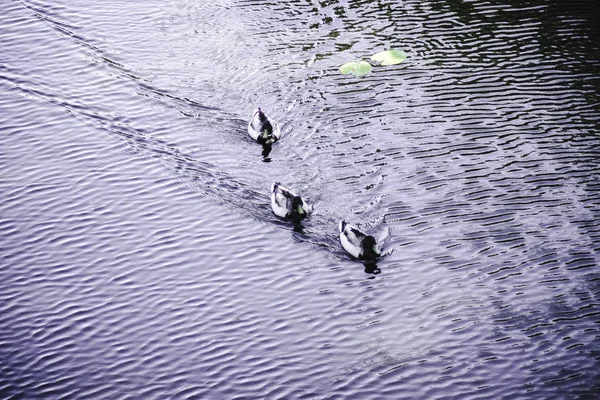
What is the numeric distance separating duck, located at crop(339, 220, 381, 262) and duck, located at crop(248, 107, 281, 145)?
3.66 m

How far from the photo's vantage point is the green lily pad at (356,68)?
60.9 feet

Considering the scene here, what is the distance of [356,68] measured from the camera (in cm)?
1858

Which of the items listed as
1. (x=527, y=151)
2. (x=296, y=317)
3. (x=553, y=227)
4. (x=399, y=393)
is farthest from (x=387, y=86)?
(x=399, y=393)

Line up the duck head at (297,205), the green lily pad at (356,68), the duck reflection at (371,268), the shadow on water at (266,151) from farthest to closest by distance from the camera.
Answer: the green lily pad at (356,68) → the shadow on water at (266,151) → the duck head at (297,205) → the duck reflection at (371,268)

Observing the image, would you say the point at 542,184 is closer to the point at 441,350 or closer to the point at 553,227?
the point at 553,227

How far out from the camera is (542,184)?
581 inches

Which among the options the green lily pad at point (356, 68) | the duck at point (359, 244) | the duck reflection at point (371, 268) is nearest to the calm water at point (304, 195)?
the duck reflection at point (371, 268)

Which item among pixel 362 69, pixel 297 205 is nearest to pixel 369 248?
pixel 297 205

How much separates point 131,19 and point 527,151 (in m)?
11.7

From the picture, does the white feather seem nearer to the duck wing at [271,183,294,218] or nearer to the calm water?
the calm water

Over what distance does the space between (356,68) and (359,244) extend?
269 inches

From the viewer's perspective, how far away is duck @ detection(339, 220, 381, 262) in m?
13.0

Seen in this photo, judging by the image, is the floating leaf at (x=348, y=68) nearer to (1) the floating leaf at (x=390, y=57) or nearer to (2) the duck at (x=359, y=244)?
(1) the floating leaf at (x=390, y=57)

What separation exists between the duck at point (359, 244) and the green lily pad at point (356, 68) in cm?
630
